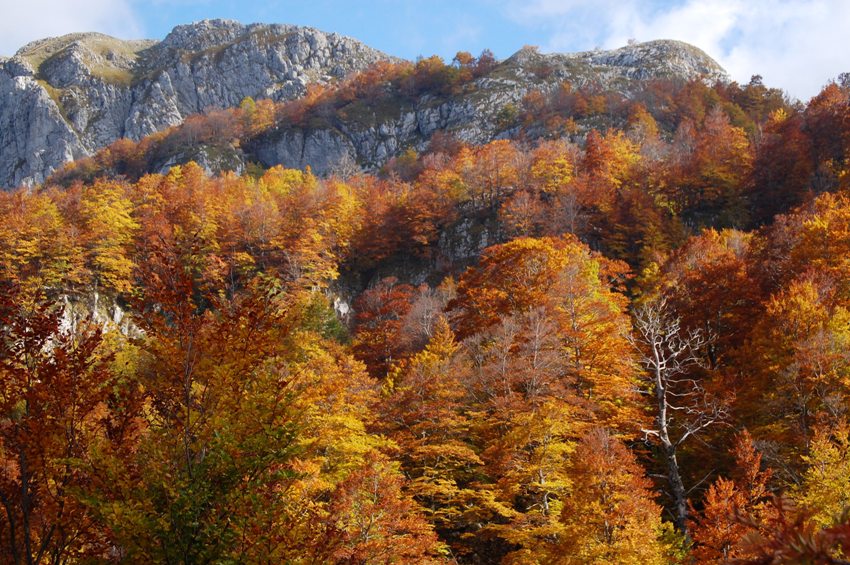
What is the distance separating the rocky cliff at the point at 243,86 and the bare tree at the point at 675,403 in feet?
244

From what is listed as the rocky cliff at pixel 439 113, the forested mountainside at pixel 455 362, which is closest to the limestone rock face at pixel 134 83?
the rocky cliff at pixel 439 113

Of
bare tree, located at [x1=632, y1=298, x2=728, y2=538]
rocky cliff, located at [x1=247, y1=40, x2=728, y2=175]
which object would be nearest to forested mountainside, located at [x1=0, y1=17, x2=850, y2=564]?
bare tree, located at [x1=632, y1=298, x2=728, y2=538]

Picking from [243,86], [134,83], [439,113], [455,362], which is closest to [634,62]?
[439,113]

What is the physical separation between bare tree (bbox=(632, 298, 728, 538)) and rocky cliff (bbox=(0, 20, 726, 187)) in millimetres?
74362

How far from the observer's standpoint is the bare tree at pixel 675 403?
55.3 feet

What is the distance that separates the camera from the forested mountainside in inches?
286

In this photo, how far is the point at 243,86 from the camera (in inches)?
5546

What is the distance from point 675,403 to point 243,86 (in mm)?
141328

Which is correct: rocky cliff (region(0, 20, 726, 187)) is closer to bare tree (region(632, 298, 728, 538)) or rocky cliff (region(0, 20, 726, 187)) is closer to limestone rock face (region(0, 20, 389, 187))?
limestone rock face (region(0, 20, 389, 187))

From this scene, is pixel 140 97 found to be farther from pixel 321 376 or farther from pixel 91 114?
pixel 321 376

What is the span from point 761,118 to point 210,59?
12863 centimetres

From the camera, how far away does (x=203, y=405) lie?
25.6 feet

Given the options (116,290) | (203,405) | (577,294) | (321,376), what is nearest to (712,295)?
(577,294)

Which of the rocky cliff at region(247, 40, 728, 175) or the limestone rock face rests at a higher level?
the limestone rock face
